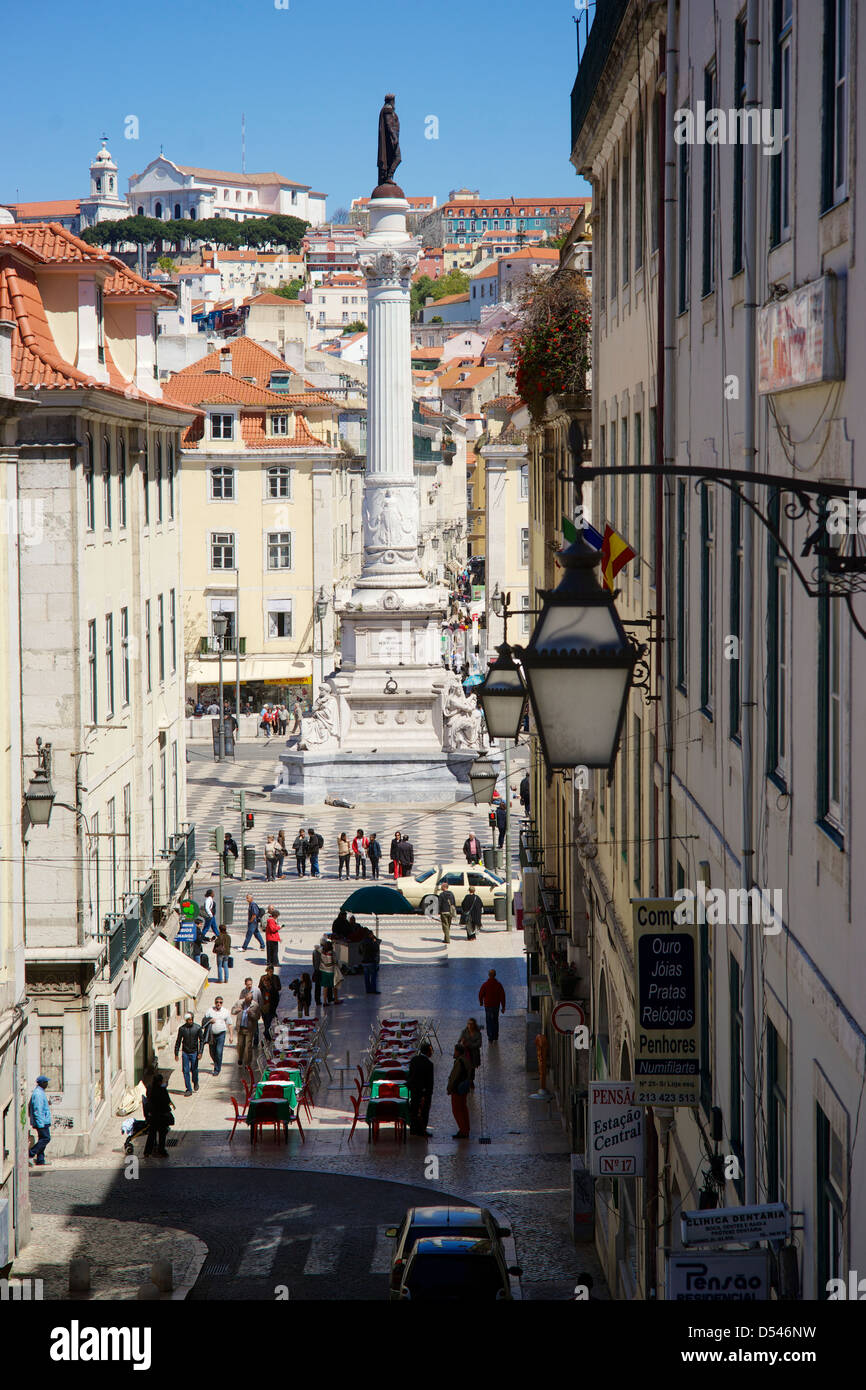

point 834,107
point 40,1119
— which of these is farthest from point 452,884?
point 834,107

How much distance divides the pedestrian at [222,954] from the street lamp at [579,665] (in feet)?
94.4

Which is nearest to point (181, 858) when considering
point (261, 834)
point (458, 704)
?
point (261, 834)

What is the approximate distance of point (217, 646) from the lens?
69125 mm

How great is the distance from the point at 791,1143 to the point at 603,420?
1295 cm

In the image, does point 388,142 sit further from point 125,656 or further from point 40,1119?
point 40,1119

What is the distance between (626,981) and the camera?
54.0ft

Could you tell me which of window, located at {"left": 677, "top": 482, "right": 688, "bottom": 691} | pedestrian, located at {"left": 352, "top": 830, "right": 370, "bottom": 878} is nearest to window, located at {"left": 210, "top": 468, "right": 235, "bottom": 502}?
pedestrian, located at {"left": 352, "top": 830, "right": 370, "bottom": 878}

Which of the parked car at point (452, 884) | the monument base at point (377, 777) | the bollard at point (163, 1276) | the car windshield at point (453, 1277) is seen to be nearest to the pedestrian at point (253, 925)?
the parked car at point (452, 884)

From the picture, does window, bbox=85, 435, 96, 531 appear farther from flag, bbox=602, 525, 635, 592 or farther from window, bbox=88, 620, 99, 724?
flag, bbox=602, 525, 635, 592

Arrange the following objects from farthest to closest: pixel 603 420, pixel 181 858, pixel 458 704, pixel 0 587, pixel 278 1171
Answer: pixel 458 704 < pixel 181 858 < pixel 278 1171 < pixel 603 420 < pixel 0 587

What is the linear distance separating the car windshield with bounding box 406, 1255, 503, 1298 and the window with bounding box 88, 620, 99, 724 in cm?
1132

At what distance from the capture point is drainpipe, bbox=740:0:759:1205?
911cm

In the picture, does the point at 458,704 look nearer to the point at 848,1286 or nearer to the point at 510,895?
the point at 510,895

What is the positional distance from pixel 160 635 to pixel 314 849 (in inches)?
463
